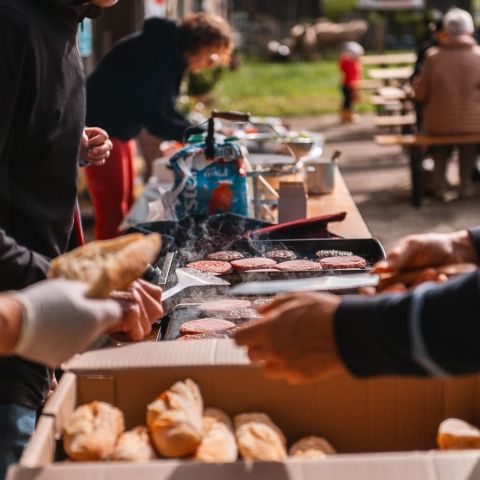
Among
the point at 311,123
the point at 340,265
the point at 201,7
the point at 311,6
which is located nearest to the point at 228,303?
the point at 340,265

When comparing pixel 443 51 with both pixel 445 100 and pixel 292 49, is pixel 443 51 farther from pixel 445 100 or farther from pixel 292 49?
pixel 292 49

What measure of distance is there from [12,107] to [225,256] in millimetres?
1537

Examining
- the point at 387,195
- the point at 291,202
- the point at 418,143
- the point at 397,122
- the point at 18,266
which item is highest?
the point at 18,266

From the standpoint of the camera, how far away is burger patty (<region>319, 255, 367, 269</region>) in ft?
10.6

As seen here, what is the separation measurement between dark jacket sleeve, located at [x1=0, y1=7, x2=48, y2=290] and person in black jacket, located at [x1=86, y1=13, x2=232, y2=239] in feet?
11.7

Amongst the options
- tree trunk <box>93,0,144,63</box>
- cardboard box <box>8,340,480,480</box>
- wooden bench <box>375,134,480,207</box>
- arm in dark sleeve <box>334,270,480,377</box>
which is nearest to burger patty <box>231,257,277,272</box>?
cardboard box <box>8,340,480,480</box>

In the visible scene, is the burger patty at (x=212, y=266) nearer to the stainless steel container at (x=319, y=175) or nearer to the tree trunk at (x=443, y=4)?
the stainless steel container at (x=319, y=175)


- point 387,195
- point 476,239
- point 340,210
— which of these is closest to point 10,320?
point 476,239

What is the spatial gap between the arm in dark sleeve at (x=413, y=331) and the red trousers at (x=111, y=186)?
178 inches

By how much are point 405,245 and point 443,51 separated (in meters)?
7.89

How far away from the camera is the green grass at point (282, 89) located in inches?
A: 729

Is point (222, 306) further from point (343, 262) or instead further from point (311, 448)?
point (311, 448)

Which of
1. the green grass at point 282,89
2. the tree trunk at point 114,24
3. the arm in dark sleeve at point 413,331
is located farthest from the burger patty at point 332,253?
the green grass at point 282,89

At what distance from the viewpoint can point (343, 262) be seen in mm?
3273
